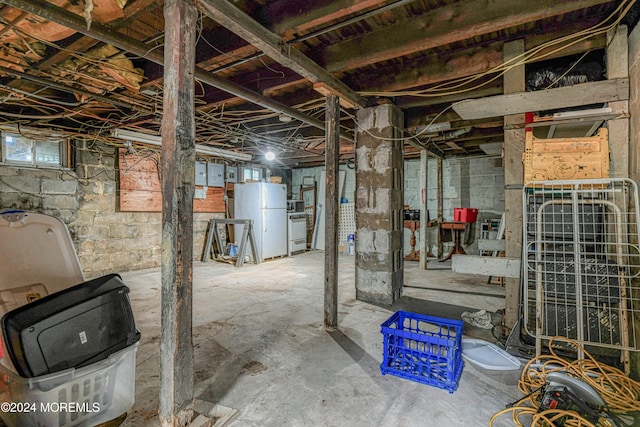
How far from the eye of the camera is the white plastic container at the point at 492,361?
2053 mm

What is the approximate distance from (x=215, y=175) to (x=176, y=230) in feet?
18.8

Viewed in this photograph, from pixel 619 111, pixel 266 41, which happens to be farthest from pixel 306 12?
pixel 619 111

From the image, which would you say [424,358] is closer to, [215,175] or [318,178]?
[215,175]

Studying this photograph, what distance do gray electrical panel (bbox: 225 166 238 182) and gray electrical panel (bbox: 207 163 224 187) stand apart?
0.44ft

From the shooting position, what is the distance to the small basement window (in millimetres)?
4195

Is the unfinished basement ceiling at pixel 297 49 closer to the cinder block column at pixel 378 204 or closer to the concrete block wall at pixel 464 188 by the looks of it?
the cinder block column at pixel 378 204

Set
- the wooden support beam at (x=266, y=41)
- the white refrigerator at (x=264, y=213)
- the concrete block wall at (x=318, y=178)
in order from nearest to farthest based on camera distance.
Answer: the wooden support beam at (x=266, y=41) < the white refrigerator at (x=264, y=213) < the concrete block wall at (x=318, y=178)

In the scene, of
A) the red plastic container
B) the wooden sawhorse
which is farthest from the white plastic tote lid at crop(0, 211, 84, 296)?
the red plastic container

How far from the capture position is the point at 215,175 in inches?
270

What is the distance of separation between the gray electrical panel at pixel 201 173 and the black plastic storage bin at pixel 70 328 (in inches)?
204

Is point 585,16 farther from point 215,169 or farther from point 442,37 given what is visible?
point 215,169

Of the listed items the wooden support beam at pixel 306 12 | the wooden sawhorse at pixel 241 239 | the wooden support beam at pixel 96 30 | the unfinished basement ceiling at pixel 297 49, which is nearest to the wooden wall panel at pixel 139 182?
the wooden sawhorse at pixel 241 239

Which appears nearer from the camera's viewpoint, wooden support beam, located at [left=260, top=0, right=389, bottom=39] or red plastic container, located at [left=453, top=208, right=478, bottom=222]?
wooden support beam, located at [left=260, top=0, right=389, bottom=39]

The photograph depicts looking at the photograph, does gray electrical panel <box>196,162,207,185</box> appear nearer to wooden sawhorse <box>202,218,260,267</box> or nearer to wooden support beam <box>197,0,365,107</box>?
wooden sawhorse <box>202,218,260,267</box>
